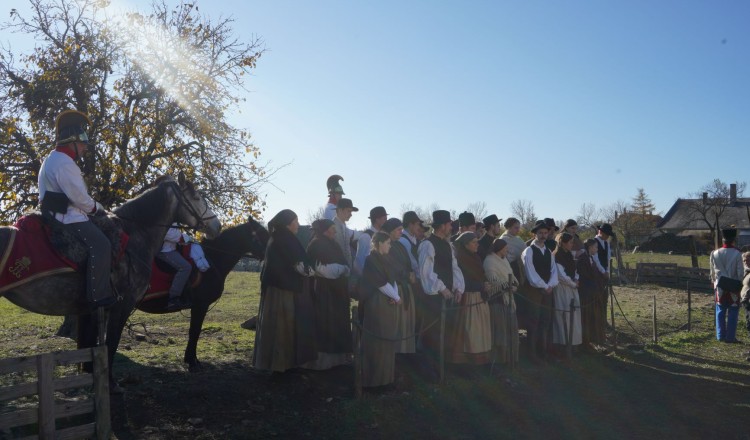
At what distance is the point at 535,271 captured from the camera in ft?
32.5

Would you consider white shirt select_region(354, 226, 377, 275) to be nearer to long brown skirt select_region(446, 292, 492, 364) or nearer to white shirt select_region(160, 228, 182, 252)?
long brown skirt select_region(446, 292, 492, 364)

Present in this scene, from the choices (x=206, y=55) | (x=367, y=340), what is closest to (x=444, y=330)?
(x=367, y=340)

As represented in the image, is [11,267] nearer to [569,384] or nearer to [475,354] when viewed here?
[475,354]

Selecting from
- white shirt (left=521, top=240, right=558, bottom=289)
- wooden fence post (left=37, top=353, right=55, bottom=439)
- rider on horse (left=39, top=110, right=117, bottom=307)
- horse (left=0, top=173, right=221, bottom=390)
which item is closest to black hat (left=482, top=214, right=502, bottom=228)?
white shirt (left=521, top=240, right=558, bottom=289)

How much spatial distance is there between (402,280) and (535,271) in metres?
3.15

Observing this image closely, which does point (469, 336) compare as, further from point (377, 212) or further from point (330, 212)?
point (330, 212)

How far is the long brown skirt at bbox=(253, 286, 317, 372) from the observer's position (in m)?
7.62

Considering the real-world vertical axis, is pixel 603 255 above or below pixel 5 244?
below

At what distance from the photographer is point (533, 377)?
902 cm

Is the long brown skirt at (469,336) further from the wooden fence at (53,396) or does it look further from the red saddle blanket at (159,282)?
the wooden fence at (53,396)

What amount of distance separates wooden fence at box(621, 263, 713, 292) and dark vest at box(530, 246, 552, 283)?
56.0ft

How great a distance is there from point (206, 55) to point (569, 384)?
32.6 feet

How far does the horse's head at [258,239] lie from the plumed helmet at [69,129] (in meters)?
3.61

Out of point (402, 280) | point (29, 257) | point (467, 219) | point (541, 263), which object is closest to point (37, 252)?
point (29, 257)
